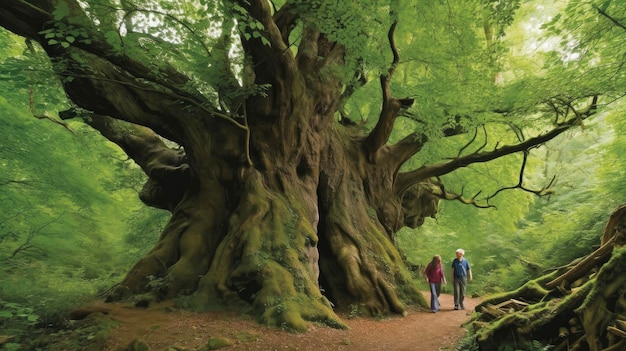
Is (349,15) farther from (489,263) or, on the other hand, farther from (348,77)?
(489,263)

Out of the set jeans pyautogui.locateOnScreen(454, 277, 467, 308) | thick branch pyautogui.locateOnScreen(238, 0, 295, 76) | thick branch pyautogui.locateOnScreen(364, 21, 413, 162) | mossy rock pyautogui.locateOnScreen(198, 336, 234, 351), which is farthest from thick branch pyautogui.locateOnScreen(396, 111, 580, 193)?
mossy rock pyautogui.locateOnScreen(198, 336, 234, 351)

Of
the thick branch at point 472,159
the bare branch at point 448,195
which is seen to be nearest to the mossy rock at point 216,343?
the thick branch at point 472,159

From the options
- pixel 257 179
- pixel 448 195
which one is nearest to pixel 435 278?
pixel 257 179

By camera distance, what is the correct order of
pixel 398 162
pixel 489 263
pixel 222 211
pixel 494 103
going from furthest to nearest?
pixel 489 263 < pixel 398 162 < pixel 494 103 < pixel 222 211

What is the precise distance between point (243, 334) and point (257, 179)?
3889mm

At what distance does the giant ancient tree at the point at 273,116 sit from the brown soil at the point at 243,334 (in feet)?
1.39

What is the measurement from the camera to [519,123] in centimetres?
1046

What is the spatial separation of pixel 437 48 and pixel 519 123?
3.51 metres

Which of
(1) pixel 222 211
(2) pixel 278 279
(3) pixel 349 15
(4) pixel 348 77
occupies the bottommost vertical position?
(2) pixel 278 279

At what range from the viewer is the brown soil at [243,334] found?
14.5 ft

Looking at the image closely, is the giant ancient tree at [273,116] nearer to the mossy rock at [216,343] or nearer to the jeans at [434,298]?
the jeans at [434,298]

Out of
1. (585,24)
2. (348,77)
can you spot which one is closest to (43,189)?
(348,77)

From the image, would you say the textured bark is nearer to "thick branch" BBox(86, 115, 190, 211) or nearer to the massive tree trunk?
the massive tree trunk

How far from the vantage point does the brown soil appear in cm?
442
